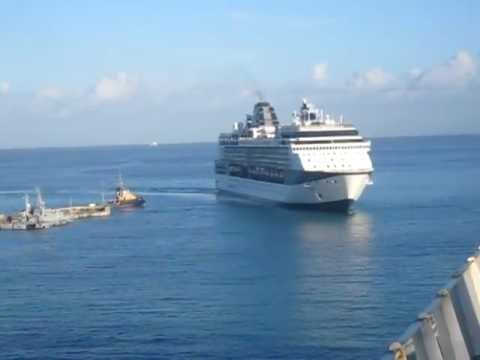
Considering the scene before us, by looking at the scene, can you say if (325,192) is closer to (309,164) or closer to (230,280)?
(309,164)

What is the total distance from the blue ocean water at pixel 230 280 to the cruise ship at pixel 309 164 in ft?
5.42

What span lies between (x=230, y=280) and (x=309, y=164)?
22.2 m

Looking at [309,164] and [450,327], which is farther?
[309,164]

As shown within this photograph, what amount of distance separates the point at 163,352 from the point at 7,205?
48.6 metres

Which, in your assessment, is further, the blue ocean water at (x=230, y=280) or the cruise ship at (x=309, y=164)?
the cruise ship at (x=309, y=164)

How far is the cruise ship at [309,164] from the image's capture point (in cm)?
4603

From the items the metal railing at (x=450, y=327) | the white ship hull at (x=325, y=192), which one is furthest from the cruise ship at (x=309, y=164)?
the metal railing at (x=450, y=327)

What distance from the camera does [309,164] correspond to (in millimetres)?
47844

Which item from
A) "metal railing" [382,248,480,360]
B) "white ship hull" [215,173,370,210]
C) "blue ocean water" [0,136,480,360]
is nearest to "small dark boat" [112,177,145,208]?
"blue ocean water" [0,136,480,360]

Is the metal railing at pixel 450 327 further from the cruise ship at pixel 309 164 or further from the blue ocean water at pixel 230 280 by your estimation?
the cruise ship at pixel 309 164

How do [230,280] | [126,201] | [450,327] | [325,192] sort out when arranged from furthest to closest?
[126,201]
[325,192]
[230,280]
[450,327]

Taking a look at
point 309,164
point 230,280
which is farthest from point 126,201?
point 230,280

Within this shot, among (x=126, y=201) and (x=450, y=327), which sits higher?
(x=126, y=201)

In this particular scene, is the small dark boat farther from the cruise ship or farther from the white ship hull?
the white ship hull
